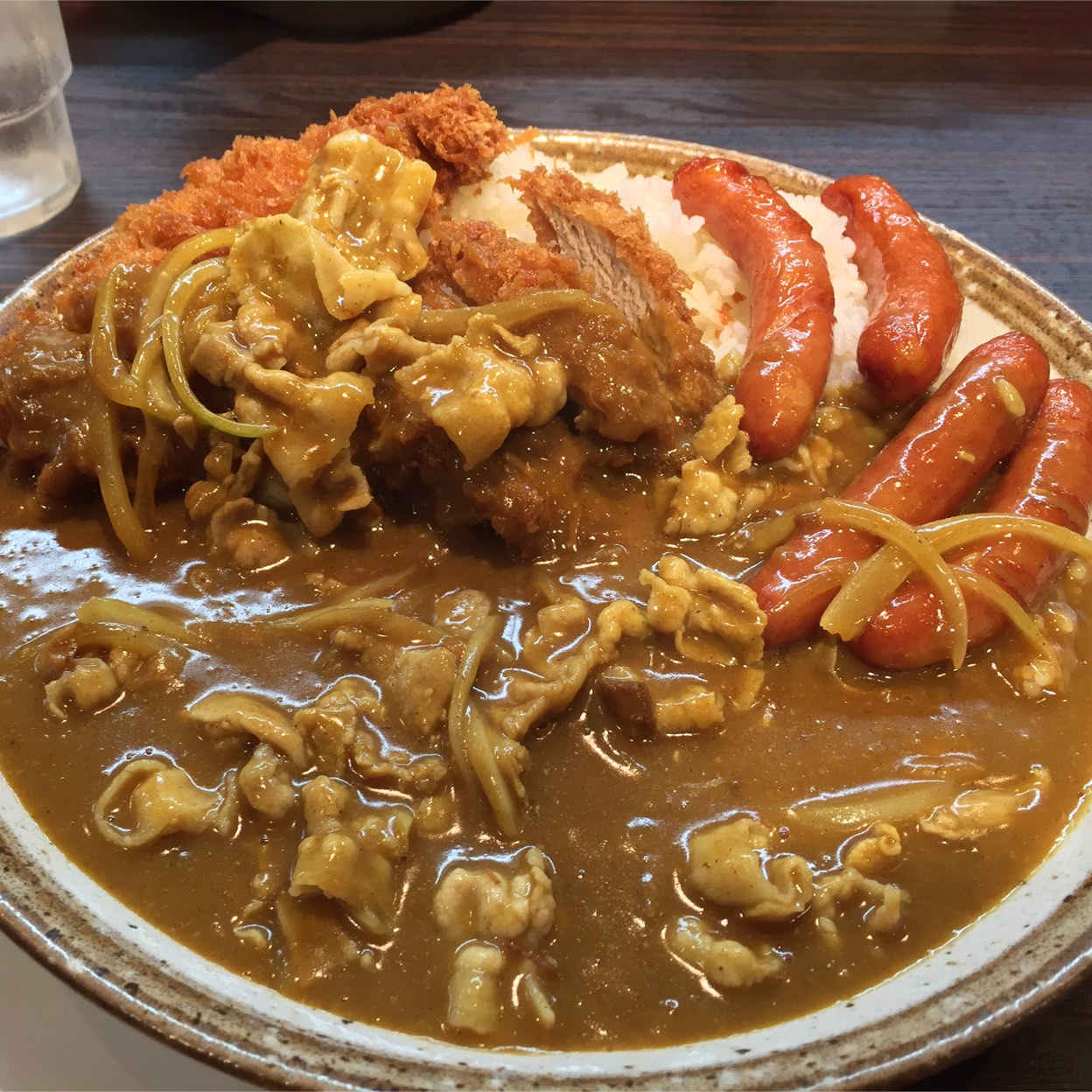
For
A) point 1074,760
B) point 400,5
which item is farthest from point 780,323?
point 400,5

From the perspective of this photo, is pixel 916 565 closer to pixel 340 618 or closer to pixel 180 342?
pixel 340 618

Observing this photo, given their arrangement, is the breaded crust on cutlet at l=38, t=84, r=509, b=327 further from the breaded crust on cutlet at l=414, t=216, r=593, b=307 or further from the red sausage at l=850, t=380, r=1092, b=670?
the red sausage at l=850, t=380, r=1092, b=670

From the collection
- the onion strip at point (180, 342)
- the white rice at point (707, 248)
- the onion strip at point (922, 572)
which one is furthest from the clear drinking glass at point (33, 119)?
the onion strip at point (922, 572)

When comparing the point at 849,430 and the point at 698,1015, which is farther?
the point at 849,430

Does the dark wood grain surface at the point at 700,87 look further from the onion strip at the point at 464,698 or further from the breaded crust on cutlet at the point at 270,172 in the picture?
the onion strip at the point at 464,698

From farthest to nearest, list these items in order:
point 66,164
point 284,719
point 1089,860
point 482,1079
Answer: point 66,164 < point 284,719 < point 1089,860 < point 482,1079

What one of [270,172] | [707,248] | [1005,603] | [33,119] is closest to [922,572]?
[1005,603]

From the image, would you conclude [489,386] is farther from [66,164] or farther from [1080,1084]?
[66,164]
